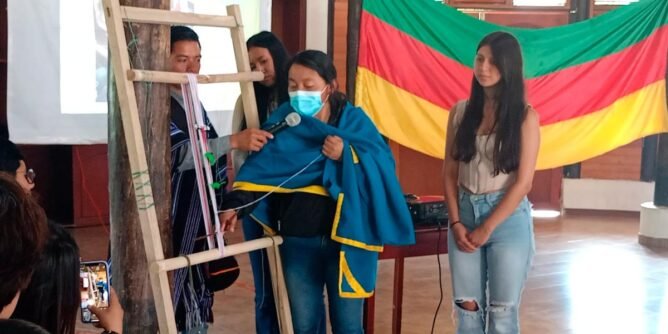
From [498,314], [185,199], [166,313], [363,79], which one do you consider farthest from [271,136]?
[363,79]

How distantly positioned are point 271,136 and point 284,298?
509 mm

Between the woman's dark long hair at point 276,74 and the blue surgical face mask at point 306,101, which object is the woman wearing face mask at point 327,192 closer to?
the blue surgical face mask at point 306,101

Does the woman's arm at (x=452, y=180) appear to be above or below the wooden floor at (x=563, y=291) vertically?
above

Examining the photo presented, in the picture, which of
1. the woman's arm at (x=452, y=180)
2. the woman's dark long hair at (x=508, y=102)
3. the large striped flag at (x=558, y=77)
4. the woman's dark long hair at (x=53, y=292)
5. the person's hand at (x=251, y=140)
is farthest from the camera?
the large striped flag at (x=558, y=77)

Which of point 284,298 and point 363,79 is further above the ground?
point 363,79

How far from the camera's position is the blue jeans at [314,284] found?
8.02ft

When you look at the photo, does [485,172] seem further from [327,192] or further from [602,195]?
[602,195]

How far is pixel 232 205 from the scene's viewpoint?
2363 mm

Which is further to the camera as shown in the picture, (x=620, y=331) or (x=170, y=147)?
(x=620, y=331)

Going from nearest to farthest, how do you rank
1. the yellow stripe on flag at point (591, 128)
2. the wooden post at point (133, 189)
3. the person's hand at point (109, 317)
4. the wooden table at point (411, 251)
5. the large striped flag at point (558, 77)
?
the person's hand at point (109, 317) < the wooden post at point (133, 189) < the wooden table at point (411, 251) < the large striped flag at point (558, 77) < the yellow stripe on flag at point (591, 128)

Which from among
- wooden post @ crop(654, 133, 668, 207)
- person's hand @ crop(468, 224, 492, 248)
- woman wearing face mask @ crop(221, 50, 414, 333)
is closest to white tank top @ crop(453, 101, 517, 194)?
person's hand @ crop(468, 224, 492, 248)

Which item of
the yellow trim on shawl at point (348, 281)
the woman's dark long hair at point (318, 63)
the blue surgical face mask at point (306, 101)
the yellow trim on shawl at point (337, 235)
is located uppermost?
the woman's dark long hair at point (318, 63)

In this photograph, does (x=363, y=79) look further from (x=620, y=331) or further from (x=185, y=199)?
(x=185, y=199)

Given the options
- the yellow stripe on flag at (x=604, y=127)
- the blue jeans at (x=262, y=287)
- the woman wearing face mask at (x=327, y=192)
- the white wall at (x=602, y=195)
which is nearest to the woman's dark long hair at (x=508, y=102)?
the woman wearing face mask at (x=327, y=192)
